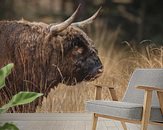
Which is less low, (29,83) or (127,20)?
(127,20)

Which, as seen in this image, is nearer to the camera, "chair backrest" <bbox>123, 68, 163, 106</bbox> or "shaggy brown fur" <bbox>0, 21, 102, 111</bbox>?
"chair backrest" <bbox>123, 68, 163, 106</bbox>

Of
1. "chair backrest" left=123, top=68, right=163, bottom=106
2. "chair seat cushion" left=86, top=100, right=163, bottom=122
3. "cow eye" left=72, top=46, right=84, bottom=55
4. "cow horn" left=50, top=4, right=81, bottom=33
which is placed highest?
"cow horn" left=50, top=4, right=81, bottom=33

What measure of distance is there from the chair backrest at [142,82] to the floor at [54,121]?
635 millimetres

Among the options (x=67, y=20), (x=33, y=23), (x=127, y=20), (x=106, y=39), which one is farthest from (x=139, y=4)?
(x=33, y=23)

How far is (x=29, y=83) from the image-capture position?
3.95 meters

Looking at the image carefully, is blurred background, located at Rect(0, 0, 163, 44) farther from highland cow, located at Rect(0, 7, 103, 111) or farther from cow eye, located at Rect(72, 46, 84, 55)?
cow eye, located at Rect(72, 46, 84, 55)

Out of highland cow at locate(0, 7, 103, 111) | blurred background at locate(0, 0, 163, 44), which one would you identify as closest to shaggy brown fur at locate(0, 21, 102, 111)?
highland cow at locate(0, 7, 103, 111)

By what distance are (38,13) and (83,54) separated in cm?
63

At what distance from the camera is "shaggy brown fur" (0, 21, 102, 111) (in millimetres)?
3936

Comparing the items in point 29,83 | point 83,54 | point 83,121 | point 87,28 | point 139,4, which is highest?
point 139,4

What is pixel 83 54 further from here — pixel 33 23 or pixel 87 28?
pixel 33 23

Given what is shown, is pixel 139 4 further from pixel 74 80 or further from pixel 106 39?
pixel 74 80

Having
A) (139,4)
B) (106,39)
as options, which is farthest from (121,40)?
(139,4)

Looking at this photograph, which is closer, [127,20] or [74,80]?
[74,80]
